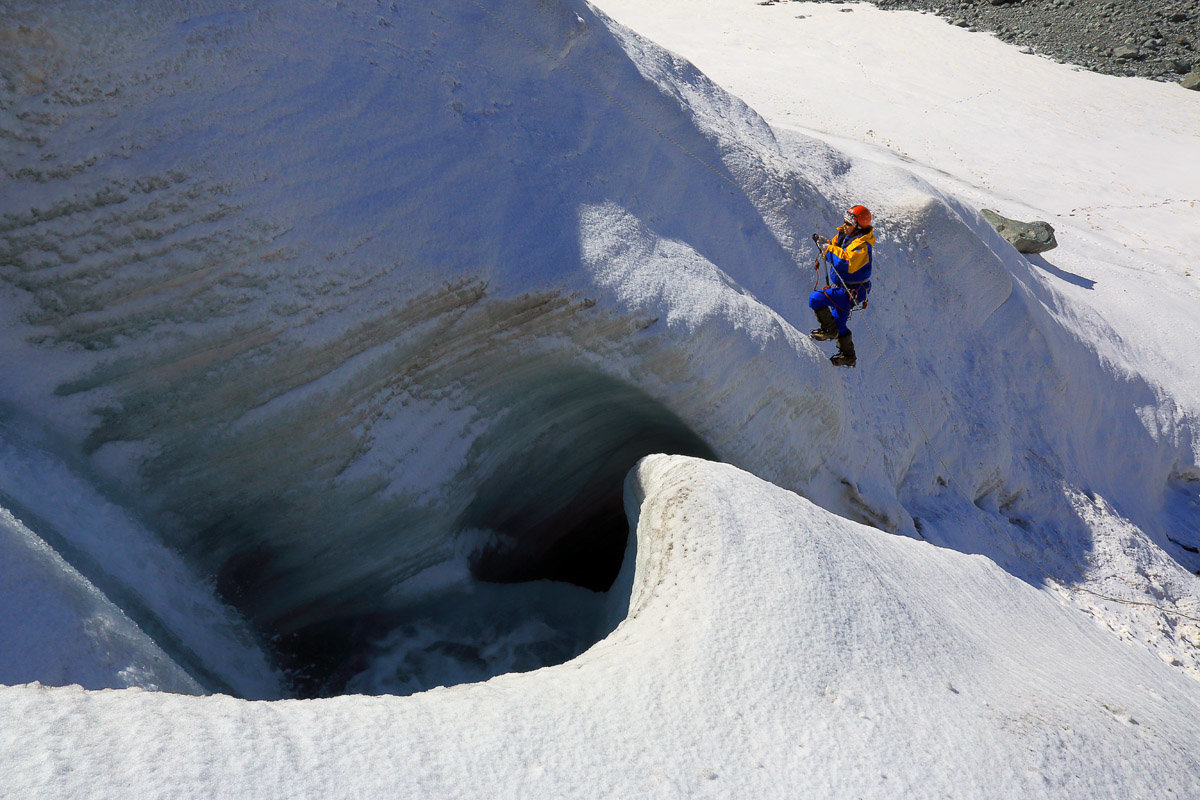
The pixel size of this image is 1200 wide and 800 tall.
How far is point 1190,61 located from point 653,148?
1968 cm

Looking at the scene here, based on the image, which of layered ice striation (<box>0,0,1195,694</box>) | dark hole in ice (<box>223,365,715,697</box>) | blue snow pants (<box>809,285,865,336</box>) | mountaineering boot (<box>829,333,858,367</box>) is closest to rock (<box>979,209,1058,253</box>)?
layered ice striation (<box>0,0,1195,694</box>)

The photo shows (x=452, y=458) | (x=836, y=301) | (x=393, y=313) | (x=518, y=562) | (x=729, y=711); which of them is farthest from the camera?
(x=836, y=301)

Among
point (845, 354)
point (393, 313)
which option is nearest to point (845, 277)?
point (845, 354)

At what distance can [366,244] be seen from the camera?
466cm

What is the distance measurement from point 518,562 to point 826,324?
273 centimetres

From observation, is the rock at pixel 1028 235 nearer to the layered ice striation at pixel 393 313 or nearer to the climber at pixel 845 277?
the layered ice striation at pixel 393 313

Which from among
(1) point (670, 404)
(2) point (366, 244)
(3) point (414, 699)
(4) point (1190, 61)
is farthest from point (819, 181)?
(4) point (1190, 61)

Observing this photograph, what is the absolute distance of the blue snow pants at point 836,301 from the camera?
6.24m

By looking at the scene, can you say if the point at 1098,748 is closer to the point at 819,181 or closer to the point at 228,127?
the point at 228,127

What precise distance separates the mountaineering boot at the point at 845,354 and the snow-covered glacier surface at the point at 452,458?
0.11 meters

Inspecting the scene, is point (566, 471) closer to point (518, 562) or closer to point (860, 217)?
point (518, 562)

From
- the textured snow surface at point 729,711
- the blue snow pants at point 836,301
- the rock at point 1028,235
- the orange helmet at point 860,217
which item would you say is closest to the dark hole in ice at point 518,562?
the textured snow surface at point 729,711

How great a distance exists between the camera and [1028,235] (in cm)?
1160

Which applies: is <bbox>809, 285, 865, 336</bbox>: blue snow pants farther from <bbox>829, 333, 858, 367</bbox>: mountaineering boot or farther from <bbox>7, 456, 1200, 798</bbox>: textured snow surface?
<bbox>7, 456, 1200, 798</bbox>: textured snow surface
